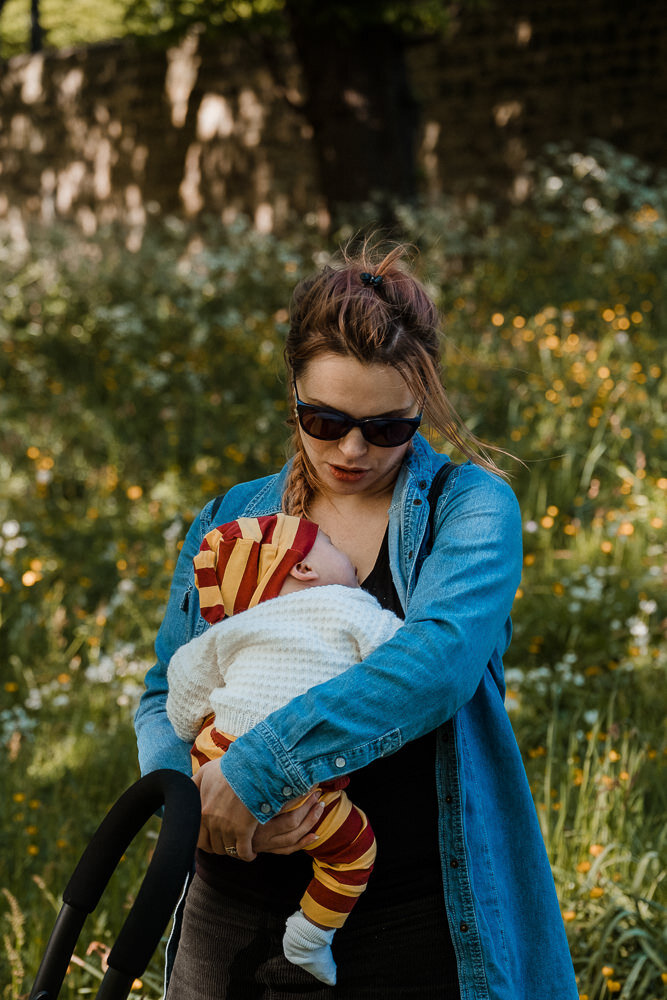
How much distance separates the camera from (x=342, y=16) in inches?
326

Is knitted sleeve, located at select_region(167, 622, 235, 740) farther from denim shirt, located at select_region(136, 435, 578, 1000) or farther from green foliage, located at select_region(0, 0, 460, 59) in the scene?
green foliage, located at select_region(0, 0, 460, 59)

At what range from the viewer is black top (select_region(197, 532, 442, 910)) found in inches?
63.6

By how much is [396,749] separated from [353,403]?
584 mm

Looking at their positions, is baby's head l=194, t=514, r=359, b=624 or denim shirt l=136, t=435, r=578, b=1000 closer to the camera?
denim shirt l=136, t=435, r=578, b=1000

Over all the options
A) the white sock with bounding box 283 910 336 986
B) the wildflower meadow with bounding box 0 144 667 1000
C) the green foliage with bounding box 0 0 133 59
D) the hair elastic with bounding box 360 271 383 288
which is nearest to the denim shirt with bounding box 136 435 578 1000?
the white sock with bounding box 283 910 336 986

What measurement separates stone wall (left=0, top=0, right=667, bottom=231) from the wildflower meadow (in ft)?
6.80

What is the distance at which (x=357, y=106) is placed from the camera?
348 inches

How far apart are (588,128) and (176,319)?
616cm

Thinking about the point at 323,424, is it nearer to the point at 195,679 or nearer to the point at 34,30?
the point at 195,679

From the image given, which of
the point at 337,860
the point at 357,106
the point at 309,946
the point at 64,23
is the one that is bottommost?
the point at 309,946

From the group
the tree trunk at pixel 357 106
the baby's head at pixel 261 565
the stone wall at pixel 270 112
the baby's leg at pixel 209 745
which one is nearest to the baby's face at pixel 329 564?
the baby's head at pixel 261 565

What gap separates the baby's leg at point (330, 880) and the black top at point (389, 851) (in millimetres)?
71

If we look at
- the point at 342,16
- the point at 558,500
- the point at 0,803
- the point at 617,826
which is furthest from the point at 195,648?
the point at 342,16

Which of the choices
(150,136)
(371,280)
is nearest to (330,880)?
(371,280)
